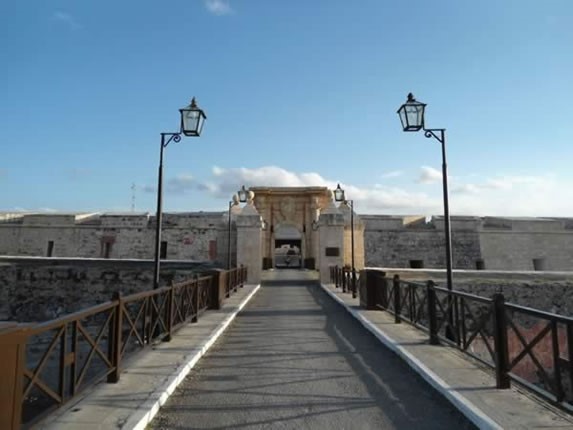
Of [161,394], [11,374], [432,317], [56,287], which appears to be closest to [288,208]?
[56,287]

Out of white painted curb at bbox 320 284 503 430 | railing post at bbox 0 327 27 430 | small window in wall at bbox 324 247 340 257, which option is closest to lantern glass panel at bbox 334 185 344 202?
small window in wall at bbox 324 247 340 257

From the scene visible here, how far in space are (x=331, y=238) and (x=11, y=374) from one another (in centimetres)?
1799

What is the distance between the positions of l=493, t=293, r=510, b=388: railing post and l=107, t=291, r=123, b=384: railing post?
14.3 ft

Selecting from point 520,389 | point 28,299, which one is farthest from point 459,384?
point 28,299

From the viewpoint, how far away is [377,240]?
2991 centimetres

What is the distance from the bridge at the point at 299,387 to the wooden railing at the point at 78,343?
6 centimetres

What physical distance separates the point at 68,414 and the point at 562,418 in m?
4.57

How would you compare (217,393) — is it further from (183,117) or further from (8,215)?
(8,215)

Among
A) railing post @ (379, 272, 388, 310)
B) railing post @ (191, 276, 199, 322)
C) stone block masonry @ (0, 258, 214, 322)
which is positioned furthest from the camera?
stone block masonry @ (0, 258, 214, 322)

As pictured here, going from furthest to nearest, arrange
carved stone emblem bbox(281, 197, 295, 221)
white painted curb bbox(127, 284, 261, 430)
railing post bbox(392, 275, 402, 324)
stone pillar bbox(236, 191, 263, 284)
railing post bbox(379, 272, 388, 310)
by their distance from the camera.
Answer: carved stone emblem bbox(281, 197, 295, 221) → stone pillar bbox(236, 191, 263, 284) → railing post bbox(379, 272, 388, 310) → railing post bbox(392, 275, 402, 324) → white painted curb bbox(127, 284, 261, 430)

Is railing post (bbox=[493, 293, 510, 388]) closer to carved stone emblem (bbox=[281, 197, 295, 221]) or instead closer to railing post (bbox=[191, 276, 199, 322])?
railing post (bbox=[191, 276, 199, 322])

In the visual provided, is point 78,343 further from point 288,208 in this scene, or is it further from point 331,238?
point 288,208

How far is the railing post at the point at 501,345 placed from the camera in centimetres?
439

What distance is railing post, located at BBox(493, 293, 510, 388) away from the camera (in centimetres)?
439
